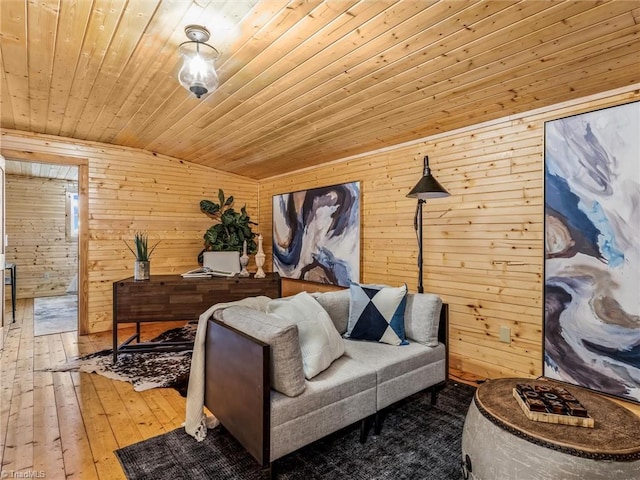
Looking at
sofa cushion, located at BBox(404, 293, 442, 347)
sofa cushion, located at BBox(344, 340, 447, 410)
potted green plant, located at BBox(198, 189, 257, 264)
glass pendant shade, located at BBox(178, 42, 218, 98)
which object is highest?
glass pendant shade, located at BBox(178, 42, 218, 98)

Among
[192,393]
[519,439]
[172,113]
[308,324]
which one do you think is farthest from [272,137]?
[519,439]

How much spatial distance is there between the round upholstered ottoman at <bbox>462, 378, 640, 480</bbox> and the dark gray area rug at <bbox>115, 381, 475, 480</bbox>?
1.27ft

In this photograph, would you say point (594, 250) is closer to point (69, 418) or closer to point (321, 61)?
point (321, 61)

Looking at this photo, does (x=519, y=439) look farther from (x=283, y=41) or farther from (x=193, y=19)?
(x=193, y=19)

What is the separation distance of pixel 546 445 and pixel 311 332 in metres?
1.17

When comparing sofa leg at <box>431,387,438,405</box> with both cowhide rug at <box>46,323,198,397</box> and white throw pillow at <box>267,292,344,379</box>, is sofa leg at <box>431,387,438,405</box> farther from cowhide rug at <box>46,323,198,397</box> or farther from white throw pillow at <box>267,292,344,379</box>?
cowhide rug at <box>46,323,198,397</box>

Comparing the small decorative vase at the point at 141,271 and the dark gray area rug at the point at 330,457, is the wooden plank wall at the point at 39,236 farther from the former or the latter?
the dark gray area rug at the point at 330,457

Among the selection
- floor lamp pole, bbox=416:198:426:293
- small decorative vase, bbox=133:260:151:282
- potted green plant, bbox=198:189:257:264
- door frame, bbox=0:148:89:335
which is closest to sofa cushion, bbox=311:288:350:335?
floor lamp pole, bbox=416:198:426:293

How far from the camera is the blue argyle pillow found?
250cm

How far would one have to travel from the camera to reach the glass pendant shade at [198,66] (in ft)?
6.63

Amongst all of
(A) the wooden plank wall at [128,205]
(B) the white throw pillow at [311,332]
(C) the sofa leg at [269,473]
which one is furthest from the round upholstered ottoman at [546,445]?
(A) the wooden plank wall at [128,205]

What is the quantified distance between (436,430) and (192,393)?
1531 millimetres

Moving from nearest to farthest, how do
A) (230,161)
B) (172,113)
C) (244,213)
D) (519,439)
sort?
(519,439), (172,113), (230,161), (244,213)

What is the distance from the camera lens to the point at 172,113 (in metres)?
3.25
